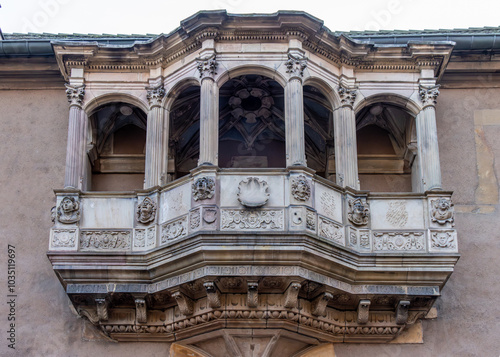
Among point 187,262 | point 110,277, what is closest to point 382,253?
point 187,262

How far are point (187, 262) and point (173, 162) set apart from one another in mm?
3119

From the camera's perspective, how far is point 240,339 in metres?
15.4

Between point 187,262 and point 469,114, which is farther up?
point 469,114

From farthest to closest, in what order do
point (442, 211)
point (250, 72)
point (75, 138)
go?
1. point (75, 138)
2. point (250, 72)
3. point (442, 211)

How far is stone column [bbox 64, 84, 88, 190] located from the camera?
638 inches

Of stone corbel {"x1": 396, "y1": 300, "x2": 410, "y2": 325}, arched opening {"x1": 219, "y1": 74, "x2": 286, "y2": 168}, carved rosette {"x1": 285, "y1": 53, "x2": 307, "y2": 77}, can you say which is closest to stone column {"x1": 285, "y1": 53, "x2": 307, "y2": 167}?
carved rosette {"x1": 285, "y1": 53, "x2": 307, "y2": 77}

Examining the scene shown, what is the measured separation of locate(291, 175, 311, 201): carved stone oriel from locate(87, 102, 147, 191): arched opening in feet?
11.1

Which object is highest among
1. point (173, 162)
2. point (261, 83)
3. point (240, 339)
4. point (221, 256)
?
point (261, 83)

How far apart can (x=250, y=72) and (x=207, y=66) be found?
2.17 feet

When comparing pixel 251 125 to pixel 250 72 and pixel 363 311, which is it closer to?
pixel 250 72

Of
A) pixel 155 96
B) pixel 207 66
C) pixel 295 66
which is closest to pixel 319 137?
pixel 295 66

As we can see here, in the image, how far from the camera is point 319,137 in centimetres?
1791

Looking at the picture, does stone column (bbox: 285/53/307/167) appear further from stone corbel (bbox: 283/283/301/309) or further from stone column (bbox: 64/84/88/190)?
stone column (bbox: 64/84/88/190)

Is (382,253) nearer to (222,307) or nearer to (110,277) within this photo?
(222,307)
